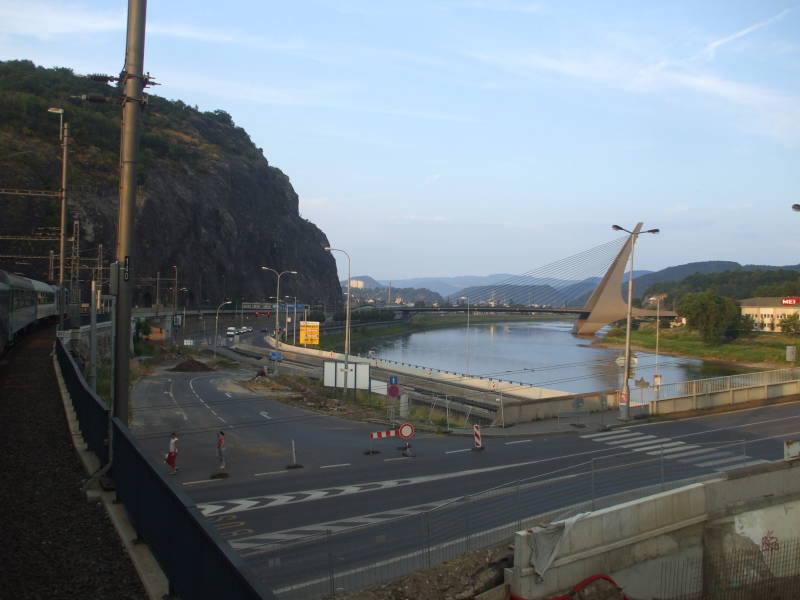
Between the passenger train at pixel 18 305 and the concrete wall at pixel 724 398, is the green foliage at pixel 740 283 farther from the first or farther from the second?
the passenger train at pixel 18 305

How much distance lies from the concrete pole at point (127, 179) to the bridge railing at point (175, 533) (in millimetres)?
548

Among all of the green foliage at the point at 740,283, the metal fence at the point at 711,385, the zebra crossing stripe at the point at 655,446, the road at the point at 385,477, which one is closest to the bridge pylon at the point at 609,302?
the metal fence at the point at 711,385

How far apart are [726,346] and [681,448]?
61.7m

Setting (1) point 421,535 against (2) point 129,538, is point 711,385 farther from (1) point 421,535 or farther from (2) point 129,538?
(2) point 129,538

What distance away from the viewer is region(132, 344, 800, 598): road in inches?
385

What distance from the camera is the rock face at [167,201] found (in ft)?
215

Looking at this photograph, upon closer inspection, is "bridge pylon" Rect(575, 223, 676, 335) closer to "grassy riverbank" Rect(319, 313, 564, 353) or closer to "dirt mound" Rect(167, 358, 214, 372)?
"grassy riverbank" Rect(319, 313, 564, 353)

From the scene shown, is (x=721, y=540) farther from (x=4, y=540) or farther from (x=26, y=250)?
(x=26, y=250)

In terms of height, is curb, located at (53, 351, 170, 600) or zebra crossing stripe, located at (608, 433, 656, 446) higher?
curb, located at (53, 351, 170, 600)

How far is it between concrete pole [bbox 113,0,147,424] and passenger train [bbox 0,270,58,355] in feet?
45.4

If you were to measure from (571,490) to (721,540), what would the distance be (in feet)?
11.6

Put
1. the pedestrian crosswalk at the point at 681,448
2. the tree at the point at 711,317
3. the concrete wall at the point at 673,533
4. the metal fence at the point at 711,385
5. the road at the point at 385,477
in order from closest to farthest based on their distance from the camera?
the concrete wall at the point at 673,533 < the road at the point at 385,477 < the pedestrian crosswalk at the point at 681,448 < the metal fence at the point at 711,385 < the tree at the point at 711,317

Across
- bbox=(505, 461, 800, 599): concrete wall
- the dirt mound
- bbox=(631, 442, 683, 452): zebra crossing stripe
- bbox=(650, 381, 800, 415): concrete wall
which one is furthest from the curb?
the dirt mound

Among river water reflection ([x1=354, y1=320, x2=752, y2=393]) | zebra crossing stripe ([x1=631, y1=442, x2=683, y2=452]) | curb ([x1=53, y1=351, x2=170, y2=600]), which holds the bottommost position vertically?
river water reflection ([x1=354, y1=320, x2=752, y2=393])
